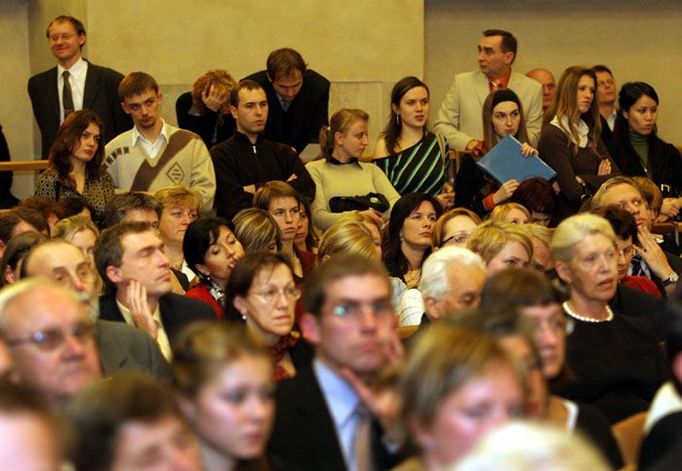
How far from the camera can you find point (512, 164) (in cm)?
874

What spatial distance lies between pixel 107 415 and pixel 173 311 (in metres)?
2.70

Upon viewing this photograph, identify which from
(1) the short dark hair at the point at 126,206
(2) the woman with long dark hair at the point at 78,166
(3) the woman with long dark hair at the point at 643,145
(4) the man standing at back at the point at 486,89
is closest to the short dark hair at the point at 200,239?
(1) the short dark hair at the point at 126,206

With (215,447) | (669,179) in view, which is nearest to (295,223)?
(669,179)

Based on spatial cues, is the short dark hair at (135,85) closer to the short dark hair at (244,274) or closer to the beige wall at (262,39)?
the beige wall at (262,39)

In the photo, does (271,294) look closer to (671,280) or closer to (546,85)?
(671,280)

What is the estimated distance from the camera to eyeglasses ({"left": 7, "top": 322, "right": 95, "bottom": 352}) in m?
3.93

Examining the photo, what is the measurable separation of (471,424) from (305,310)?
115cm

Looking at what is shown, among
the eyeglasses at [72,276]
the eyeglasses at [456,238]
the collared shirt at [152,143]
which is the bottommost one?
the eyeglasses at [456,238]

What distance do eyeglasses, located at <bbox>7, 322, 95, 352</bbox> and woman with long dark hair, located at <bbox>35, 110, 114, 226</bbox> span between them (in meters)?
4.07

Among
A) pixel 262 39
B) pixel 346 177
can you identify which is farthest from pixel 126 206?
pixel 262 39

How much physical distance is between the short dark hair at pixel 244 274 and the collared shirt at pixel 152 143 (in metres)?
3.34

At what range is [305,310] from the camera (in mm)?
4223

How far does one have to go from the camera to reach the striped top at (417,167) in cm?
911

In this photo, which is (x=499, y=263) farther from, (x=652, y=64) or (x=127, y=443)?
(x=652, y=64)
